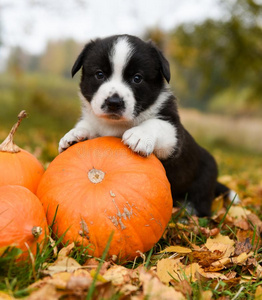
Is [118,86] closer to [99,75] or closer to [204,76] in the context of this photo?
[99,75]

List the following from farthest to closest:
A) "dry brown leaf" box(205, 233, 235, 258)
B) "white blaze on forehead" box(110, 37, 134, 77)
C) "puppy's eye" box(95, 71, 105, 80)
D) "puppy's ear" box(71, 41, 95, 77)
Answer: "puppy's ear" box(71, 41, 95, 77) → "puppy's eye" box(95, 71, 105, 80) → "white blaze on forehead" box(110, 37, 134, 77) → "dry brown leaf" box(205, 233, 235, 258)

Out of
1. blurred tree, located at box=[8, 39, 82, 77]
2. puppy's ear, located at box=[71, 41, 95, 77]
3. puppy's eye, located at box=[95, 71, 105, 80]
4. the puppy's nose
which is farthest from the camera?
blurred tree, located at box=[8, 39, 82, 77]

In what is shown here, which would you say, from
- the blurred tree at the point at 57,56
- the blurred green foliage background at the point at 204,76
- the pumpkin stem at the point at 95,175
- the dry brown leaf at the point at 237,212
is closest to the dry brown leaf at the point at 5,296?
the pumpkin stem at the point at 95,175

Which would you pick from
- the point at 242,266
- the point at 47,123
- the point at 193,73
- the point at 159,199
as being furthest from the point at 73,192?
the point at 193,73

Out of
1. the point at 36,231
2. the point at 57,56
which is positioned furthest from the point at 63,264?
the point at 57,56

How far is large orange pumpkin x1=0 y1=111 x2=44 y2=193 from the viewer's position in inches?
93.4

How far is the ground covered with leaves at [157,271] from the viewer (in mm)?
1542

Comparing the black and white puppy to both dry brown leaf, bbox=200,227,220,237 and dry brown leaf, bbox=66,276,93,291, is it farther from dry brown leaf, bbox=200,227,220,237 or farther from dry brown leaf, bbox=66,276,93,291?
dry brown leaf, bbox=66,276,93,291

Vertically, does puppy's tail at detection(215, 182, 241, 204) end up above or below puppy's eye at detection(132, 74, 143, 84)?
below

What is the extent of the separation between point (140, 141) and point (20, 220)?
91 cm

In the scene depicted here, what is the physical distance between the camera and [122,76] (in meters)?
2.66

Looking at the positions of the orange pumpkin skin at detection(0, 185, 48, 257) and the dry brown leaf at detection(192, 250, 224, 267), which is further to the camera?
the dry brown leaf at detection(192, 250, 224, 267)

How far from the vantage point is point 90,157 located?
7.79ft

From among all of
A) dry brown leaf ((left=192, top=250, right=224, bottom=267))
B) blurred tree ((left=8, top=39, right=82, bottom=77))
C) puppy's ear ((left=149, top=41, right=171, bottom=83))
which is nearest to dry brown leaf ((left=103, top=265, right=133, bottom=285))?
dry brown leaf ((left=192, top=250, right=224, bottom=267))
